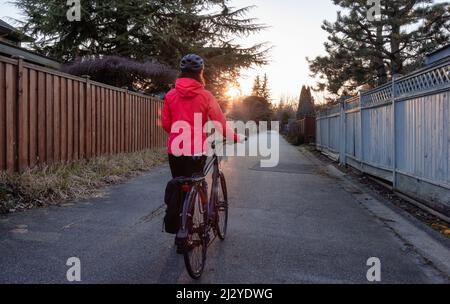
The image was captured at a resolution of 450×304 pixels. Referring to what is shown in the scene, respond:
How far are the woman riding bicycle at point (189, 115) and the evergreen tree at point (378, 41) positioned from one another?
52.7ft

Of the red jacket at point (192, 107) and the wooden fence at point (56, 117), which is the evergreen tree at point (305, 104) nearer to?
the wooden fence at point (56, 117)

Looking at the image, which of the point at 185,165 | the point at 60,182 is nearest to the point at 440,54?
the point at 185,165

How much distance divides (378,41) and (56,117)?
15.8 m

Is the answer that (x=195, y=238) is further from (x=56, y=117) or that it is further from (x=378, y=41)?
(x=378, y=41)

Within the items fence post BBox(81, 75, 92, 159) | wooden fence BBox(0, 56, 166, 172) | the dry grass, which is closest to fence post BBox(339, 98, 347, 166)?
the dry grass

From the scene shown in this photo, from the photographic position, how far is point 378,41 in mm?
17641

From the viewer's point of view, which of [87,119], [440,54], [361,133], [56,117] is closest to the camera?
[56,117]

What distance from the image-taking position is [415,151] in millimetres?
5617

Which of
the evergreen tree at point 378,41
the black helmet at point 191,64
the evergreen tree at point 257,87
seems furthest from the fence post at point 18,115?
the evergreen tree at point 257,87

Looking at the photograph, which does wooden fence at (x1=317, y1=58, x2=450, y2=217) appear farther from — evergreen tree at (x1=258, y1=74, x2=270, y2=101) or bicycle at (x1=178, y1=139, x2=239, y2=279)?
evergreen tree at (x1=258, y1=74, x2=270, y2=101)

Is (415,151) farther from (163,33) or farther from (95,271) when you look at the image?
(163,33)

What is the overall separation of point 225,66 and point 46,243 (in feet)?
51.8

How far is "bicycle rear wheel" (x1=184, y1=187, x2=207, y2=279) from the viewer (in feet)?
9.11
